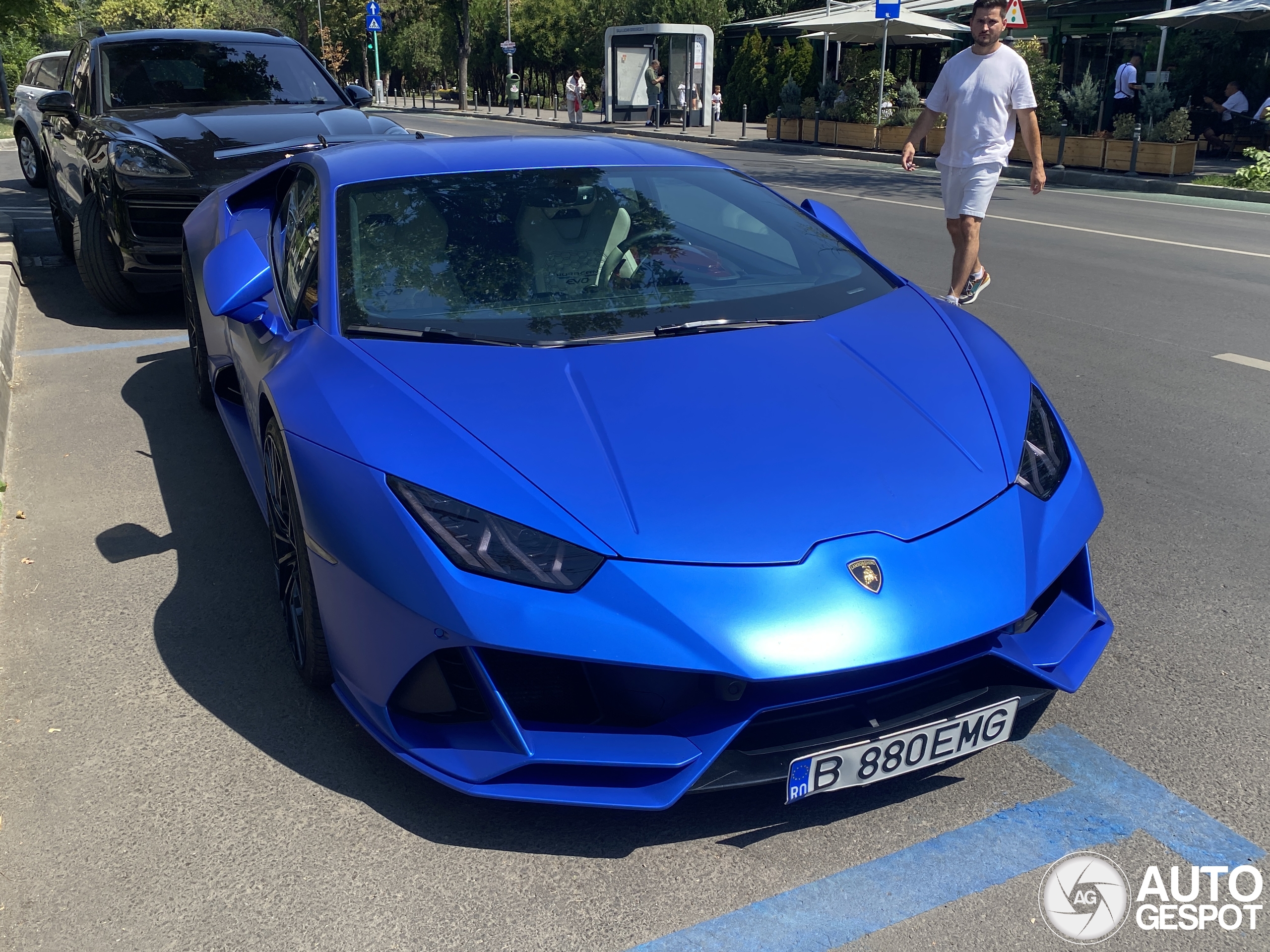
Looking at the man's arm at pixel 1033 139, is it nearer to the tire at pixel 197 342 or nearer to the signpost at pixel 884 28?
the tire at pixel 197 342

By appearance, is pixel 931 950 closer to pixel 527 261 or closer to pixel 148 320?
pixel 527 261

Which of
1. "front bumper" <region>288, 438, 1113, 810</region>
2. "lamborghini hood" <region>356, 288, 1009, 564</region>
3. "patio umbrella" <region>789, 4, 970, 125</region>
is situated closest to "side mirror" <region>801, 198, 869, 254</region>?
"lamborghini hood" <region>356, 288, 1009, 564</region>

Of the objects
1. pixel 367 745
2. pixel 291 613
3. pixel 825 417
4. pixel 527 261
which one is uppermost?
pixel 527 261

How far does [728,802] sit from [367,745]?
91 cm

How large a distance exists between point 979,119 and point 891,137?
706 inches

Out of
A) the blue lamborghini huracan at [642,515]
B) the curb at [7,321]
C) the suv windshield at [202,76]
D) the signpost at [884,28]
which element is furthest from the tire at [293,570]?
the signpost at [884,28]

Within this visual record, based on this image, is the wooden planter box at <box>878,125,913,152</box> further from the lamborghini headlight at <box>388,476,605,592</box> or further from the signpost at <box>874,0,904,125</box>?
the lamborghini headlight at <box>388,476,605,592</box>

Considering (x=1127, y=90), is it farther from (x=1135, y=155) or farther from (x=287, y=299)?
(x=287, y=299)

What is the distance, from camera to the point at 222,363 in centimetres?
442

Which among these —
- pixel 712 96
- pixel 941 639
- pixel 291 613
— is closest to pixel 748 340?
pixel 941 639

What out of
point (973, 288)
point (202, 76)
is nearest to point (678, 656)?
point (973, 288)

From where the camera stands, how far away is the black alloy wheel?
1374 centimetres

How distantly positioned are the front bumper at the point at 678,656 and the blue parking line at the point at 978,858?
0.27 meters

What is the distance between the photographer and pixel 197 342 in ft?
17.6
